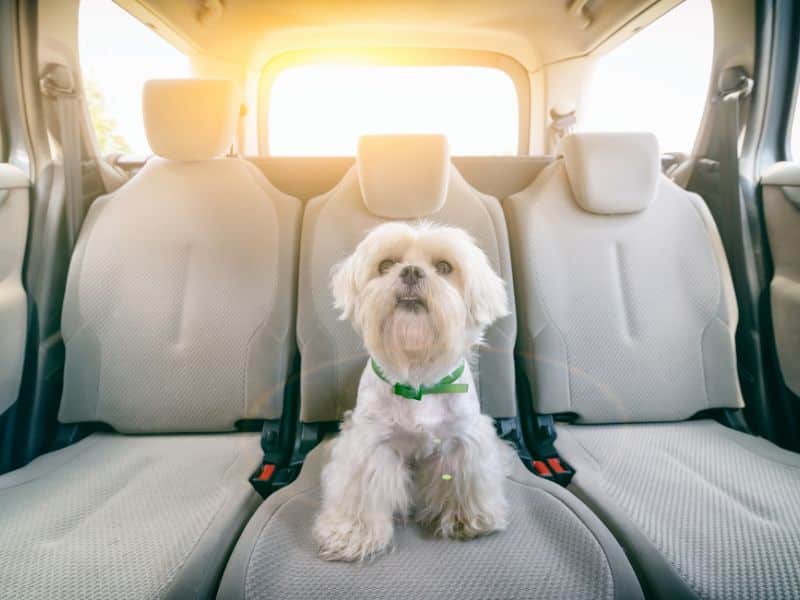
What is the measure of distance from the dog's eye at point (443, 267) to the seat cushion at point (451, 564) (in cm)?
89

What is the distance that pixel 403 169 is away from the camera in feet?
6.86

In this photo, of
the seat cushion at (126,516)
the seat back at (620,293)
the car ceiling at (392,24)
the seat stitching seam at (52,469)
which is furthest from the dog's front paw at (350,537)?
the car ceiling at (392,24)

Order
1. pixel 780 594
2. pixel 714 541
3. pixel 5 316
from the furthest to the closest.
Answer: pixel 5 316
pixel 714 541
pixel 780 594

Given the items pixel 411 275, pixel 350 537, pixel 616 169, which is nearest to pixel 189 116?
pixel 411 275

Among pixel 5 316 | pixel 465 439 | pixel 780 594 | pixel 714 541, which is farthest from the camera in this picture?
pixel 5 316

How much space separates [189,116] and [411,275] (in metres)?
1.49

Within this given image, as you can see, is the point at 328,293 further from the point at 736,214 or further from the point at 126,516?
the point at 736,214

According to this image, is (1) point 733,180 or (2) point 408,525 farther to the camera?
(1) point 733,180

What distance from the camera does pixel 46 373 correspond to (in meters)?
2.08

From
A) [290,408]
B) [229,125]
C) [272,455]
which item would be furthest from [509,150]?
[272,455]

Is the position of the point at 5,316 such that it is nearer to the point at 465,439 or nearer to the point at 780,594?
the point at 465,439

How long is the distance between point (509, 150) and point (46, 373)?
12.0 feet

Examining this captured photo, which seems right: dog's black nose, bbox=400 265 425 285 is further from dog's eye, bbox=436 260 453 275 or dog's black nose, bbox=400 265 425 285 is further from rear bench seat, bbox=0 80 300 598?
rear bench seat, bbox=0 80 300 598

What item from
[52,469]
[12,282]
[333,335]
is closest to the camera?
[52,469]
